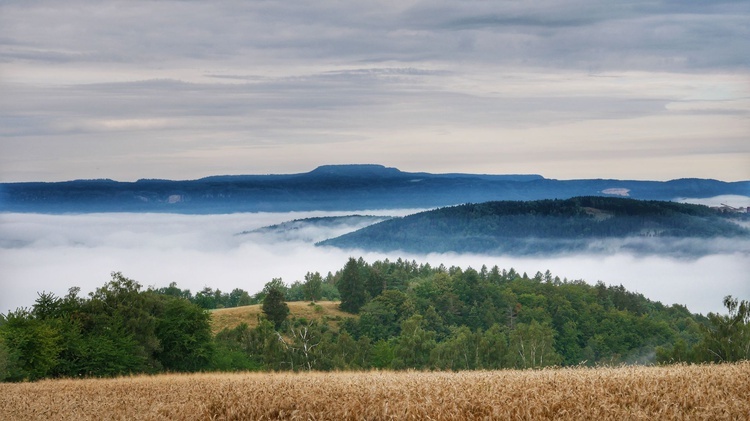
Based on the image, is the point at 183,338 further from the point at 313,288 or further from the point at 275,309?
the point at 313,288

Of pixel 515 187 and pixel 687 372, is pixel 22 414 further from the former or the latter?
pixel 515 187

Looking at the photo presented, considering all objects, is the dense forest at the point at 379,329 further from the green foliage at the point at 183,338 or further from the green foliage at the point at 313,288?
the green foliage at the point at 313,288

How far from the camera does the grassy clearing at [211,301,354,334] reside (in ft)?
330

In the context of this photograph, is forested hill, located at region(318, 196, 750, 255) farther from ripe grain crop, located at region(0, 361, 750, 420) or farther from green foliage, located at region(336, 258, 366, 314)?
ripe grain crop, located at region(0, 361, 750, 420)

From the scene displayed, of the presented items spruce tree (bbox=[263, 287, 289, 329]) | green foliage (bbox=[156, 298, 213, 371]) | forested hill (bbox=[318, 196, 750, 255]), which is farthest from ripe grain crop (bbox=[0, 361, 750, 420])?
forested hill (bbox=[318, 196, 750, 255])

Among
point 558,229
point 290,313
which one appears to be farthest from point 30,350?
point 558,229

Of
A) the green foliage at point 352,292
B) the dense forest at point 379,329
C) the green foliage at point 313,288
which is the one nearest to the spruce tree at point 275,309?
the dense forest at point 379,329

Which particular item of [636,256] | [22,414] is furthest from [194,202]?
[22,414]

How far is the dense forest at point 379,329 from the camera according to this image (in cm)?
4341

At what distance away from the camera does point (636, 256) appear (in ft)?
493

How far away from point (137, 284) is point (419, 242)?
120m

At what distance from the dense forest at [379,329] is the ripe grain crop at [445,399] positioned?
4.78 metres

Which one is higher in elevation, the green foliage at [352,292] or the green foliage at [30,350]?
the green foliage at [30,350]

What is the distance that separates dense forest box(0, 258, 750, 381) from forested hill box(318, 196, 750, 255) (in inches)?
508
